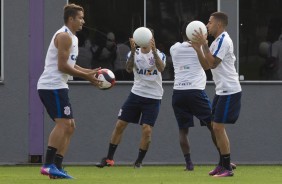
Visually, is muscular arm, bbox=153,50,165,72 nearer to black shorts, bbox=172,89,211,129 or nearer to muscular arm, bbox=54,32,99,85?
black shorts, bbox=172,89,211,129

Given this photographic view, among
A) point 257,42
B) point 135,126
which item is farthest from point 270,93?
point 135,126

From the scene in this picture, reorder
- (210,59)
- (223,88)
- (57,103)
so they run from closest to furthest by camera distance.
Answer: (57,103)
(210,59)
(223,88)

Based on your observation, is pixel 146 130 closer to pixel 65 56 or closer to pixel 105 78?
pixel 105 78

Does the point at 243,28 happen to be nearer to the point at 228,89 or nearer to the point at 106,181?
the point at 228,89


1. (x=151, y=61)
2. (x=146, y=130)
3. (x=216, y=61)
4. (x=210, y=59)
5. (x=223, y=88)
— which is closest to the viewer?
(x=210, y=59)

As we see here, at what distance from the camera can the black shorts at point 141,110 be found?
1536 centimetres

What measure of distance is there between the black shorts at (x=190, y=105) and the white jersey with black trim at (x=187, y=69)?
87 mm

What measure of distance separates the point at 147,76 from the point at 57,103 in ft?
9.58

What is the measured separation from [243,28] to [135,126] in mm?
2514

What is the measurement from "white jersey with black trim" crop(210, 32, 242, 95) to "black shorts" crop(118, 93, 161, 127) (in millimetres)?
2196

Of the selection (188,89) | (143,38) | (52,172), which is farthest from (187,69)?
(52,172)

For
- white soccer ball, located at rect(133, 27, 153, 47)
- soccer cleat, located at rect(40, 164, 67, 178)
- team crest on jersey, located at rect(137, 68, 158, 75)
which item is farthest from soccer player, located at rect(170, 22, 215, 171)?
soccer cleat, located at rect(40, 164, 67, 178)

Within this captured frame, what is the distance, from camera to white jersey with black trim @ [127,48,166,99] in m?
15.3

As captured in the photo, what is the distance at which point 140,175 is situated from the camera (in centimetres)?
1398
